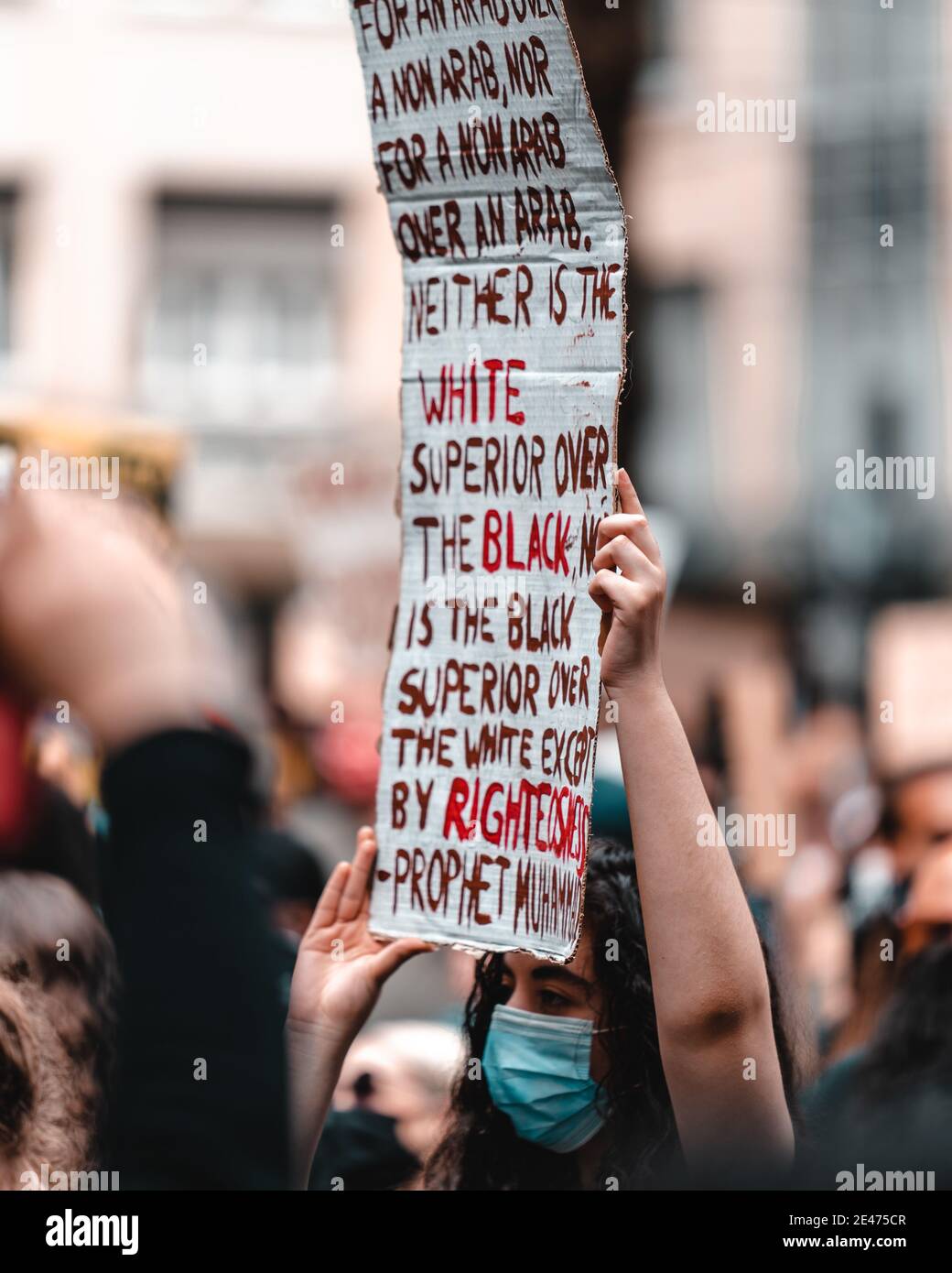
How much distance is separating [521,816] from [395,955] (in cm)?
24

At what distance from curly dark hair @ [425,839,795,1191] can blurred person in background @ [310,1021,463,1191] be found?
98mm

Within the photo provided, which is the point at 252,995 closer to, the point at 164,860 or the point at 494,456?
the point at 164,860

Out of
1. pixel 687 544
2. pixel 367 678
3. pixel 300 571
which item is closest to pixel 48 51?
pixel 300 571

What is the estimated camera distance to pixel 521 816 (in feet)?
7.03

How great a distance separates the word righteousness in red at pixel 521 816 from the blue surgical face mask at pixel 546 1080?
11.4 inches

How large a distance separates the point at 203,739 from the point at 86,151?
45.7 feet

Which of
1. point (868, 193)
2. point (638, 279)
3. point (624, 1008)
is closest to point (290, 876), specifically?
point (624, 1008)

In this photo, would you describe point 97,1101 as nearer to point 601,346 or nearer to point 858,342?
point 601,346

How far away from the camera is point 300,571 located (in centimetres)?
1467

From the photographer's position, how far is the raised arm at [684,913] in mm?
1915

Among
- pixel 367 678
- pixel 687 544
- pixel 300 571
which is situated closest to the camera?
pixel 367 678

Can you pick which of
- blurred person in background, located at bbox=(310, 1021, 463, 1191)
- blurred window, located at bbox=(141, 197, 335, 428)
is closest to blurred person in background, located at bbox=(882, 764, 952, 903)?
blurred person in background, located at bbox=(310, 1021, 463, 1191)

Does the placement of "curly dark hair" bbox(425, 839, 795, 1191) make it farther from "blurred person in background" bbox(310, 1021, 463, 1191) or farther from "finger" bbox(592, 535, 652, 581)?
"finger" bbox(592, 535, 652, 581)

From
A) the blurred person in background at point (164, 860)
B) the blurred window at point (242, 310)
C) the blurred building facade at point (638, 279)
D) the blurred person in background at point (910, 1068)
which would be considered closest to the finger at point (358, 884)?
the blurred person in background at point (164, 860)
